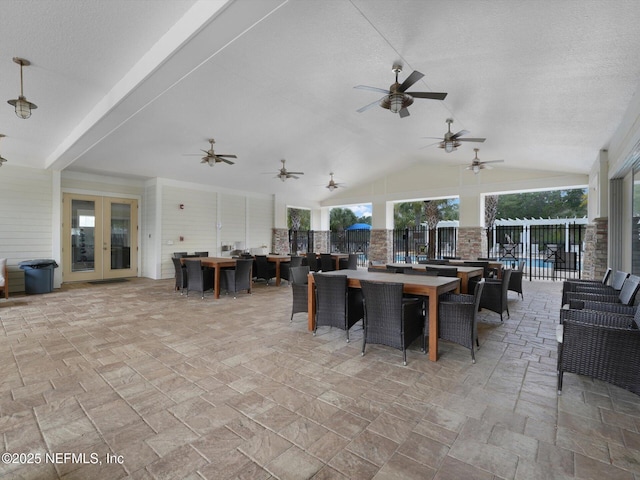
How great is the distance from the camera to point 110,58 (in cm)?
369

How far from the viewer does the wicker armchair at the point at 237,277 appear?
6.72 metres

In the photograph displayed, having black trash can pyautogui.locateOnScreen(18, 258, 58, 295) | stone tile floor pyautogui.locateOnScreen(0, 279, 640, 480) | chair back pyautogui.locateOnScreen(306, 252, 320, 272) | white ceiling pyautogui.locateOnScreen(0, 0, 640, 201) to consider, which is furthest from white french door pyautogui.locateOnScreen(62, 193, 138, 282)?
chair back pyautogui.locateOnScreen(306, 252, 320, 272)

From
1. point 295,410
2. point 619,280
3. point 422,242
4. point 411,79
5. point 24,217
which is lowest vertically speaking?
point 295,410

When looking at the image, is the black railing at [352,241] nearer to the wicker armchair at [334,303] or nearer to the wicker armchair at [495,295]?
A: the wicker armchair at [495,295]

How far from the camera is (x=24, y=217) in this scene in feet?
24.3

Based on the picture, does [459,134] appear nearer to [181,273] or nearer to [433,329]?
[433,329]

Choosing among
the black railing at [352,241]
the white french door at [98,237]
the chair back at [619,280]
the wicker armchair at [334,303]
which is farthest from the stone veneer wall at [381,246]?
the wicker armchair at [334,303]

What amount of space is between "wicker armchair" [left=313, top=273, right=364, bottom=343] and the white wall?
750 centimetres

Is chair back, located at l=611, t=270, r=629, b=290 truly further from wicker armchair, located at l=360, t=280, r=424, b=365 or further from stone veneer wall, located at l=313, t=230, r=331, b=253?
stone veneer wall, located at l=313, t=230, r=331, b=253

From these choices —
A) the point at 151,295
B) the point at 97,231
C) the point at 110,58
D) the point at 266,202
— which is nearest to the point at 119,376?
the point at 110,58

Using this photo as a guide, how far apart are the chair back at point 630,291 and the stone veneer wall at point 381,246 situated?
8801mm

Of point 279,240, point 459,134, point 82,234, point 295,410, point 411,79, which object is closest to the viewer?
point 295,410

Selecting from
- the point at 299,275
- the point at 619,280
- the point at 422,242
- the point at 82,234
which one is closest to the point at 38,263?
the point at 82,234

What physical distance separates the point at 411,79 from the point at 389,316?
2.71 metres
